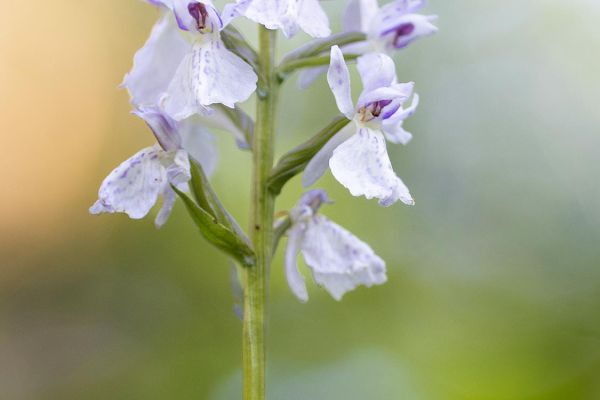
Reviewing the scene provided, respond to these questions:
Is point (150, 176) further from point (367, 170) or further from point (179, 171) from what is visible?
point (367, 170)

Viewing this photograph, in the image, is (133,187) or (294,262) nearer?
(133,187)

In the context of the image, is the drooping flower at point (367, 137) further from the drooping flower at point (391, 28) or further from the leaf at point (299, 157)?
the drooping flower at point (391, 28)

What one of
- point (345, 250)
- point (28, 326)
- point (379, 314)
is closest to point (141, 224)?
point (28, 326)

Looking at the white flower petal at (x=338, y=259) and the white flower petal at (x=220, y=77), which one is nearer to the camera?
the white flower petal at (x=220, y=77)

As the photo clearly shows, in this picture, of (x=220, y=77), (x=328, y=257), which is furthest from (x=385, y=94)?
(x=328, y=257)

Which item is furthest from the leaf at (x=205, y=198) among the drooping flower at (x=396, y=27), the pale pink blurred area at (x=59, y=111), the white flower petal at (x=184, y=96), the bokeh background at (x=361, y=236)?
the pale pink blurred area at (x=59, y=111)

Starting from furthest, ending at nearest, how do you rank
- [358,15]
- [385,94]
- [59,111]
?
1. [59,111]
2. [358,15]
3. [385,94]
